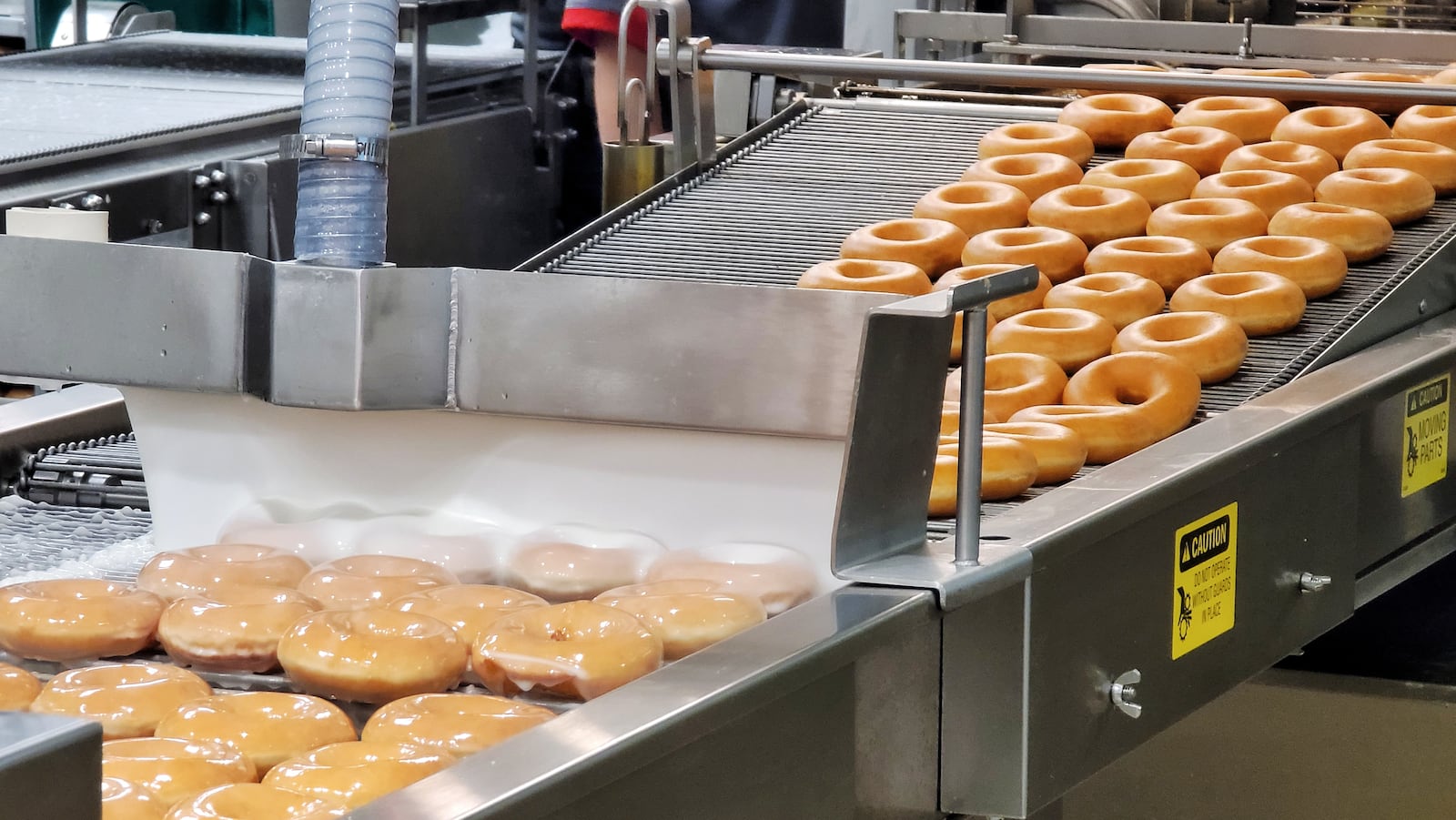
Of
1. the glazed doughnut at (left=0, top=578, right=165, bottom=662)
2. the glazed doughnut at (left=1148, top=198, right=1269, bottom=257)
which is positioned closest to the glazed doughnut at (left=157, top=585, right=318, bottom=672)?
the glazed doughnut at (left=0, top=578, right=165, bottom=662)

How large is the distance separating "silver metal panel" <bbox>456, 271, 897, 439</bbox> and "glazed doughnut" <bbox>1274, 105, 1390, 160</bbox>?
120 cm

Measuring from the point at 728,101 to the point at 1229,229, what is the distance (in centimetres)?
88

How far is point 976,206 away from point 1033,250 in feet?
0.48

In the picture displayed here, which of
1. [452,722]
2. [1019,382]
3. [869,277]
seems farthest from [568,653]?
[869,277]

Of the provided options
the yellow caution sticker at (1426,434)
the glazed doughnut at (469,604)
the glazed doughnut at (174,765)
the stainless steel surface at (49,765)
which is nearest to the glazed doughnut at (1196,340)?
the yellow caution sticker at (1426,434)

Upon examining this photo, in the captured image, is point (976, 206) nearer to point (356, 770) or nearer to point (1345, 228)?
point (1345, 228)

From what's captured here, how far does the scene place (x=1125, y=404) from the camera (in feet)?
4.83

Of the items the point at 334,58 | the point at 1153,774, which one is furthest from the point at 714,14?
the point at 334,58

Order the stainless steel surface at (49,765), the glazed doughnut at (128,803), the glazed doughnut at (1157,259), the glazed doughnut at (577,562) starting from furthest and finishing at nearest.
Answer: the glazed doughnut at (1157,259)
the glazed doughnut at (577,562)
the glazed doughnut at (128,803)
the stainless steel surface at (49,765)

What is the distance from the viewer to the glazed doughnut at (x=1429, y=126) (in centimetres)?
201

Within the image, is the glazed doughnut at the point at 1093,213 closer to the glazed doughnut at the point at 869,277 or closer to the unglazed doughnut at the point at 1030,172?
the unglazed doughnut at the point at 1030,172

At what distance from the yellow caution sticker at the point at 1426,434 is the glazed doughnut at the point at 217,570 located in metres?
0.91

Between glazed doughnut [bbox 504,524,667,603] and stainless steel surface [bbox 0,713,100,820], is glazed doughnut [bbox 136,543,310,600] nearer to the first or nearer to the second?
glazed doughnut [bbox 504,524,667,603]

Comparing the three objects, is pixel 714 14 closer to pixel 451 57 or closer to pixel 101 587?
pixel 451 57
